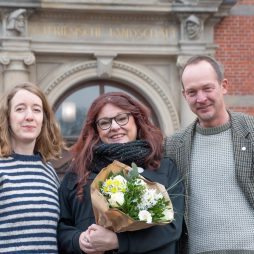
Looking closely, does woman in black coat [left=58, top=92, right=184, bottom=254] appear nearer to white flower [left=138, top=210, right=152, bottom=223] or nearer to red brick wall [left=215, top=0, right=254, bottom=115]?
white flower [left=138, top=210, right=152, bottom=223]

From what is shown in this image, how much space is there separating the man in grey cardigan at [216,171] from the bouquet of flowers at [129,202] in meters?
0.56

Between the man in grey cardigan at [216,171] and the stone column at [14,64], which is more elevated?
the stone column at [14,64]

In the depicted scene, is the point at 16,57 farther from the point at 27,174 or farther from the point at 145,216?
the point at 145,216

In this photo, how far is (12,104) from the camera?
333cm

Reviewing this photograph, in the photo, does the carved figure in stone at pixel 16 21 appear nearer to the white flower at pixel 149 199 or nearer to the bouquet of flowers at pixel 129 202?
the bouquet of flowers at pixel 129 202

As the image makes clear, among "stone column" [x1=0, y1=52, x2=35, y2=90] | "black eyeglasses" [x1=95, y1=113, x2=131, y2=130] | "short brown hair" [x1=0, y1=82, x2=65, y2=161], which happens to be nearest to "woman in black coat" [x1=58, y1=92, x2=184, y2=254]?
"black eyeglasses" [x1=95, y1=113, x2=131, y2=130]

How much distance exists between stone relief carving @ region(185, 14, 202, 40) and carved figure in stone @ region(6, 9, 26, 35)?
2.49m

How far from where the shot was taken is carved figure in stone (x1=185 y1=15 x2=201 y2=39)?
8.80 m

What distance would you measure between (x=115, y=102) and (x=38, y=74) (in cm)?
589

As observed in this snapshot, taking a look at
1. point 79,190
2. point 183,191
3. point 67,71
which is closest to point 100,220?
point 79,190

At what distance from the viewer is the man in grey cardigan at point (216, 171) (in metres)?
3.30

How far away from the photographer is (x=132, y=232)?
2949 mm

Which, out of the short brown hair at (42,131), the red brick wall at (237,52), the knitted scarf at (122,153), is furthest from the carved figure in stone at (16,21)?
the knitted scarf at (122,153)

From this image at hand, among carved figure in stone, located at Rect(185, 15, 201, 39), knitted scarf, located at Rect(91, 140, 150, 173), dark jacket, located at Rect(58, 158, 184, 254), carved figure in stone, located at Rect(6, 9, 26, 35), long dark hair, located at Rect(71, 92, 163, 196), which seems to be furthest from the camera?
carved figure in stone, located at Rect(185, 15, 201, 39)
